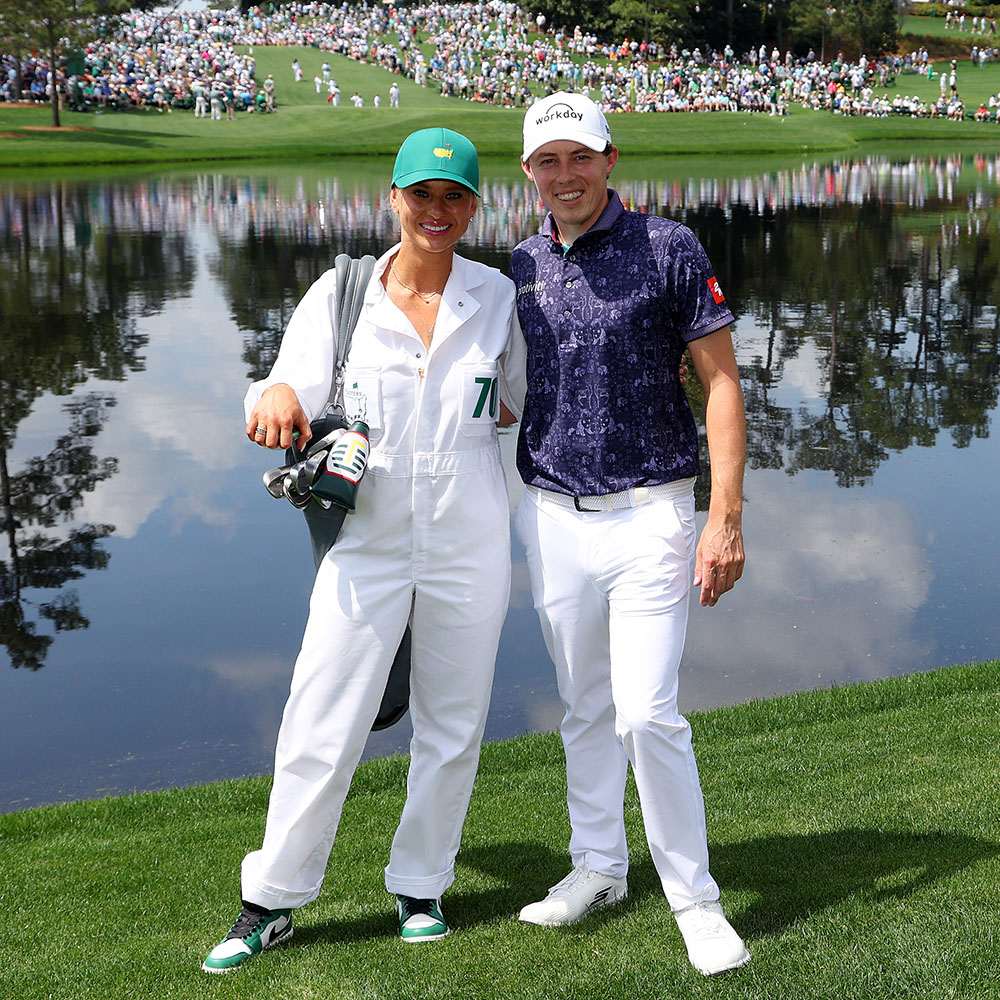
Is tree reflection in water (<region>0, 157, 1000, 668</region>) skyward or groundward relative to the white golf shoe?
groundward

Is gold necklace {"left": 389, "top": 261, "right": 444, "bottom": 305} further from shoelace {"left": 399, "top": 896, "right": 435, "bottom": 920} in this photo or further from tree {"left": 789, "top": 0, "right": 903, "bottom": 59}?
tree {"left": 789, "top": 0, "right": 903, "bottom": 59}

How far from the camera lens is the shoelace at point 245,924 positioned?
3.91 metres

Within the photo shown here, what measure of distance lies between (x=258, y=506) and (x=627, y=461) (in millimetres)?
6890

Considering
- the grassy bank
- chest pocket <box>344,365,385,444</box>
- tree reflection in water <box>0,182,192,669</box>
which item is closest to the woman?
chest pocket <box>344,365,385,444</box>

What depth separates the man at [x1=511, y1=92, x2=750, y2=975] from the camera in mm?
3762

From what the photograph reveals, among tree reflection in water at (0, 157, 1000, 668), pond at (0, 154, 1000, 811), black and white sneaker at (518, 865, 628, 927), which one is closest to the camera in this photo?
black and white sneaker at (518, 865, 628, 927)

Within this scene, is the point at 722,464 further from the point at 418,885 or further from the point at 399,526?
the point at 418,885

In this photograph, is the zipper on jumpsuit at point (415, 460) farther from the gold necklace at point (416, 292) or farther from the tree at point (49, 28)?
the tree at point (49, 28)

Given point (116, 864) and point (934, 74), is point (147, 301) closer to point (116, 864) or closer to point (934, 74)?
point (116, 864)

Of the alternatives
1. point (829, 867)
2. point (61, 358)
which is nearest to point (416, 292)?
point (829, 867)

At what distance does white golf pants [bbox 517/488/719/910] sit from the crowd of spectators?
56.6m

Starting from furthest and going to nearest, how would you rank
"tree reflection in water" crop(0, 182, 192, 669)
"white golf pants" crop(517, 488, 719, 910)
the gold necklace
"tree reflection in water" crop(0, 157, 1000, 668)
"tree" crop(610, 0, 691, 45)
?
"tree" crop(610, 0, 691, 45) < "tree reflection in water" crop(0, 157, 1000, 668) < "tree reflection in water" crop(0, 182, 192, 669) < the gold necklace < "white golf pants" crop(517, 488, 719, 910)

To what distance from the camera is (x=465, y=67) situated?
65812mm

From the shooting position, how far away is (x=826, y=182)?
42.5 meters
